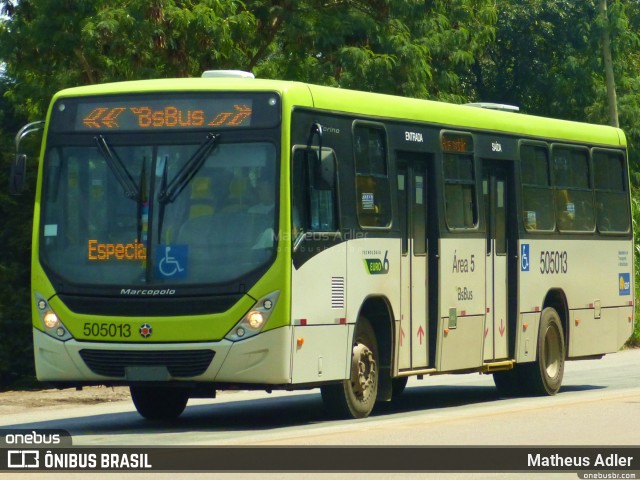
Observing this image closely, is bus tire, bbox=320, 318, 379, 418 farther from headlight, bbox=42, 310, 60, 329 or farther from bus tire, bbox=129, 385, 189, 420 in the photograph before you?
headlight, bbox=42, 310, 60, 329

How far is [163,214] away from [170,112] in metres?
0.97

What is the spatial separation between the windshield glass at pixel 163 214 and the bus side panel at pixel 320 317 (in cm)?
54

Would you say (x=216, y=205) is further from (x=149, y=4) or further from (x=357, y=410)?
(x=149, y=4)

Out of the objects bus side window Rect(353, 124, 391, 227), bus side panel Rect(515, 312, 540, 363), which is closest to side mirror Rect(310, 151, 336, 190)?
bus side window Rect(353, 124, 391, 227)

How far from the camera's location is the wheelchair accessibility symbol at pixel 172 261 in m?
13.9

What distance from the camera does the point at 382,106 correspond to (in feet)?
52.3

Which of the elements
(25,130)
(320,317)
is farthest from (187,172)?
(320,317)

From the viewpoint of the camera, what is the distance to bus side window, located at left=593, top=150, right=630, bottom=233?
20.7 m

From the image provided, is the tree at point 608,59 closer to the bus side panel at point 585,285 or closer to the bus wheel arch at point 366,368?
the bus side panel at point 585,285

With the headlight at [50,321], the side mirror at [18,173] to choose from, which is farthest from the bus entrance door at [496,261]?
the side mirror at [18,173]

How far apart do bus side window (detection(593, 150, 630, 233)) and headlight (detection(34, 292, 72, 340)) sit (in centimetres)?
874

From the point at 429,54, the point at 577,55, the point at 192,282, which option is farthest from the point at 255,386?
the point at 577,55

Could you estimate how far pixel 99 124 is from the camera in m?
14.4
